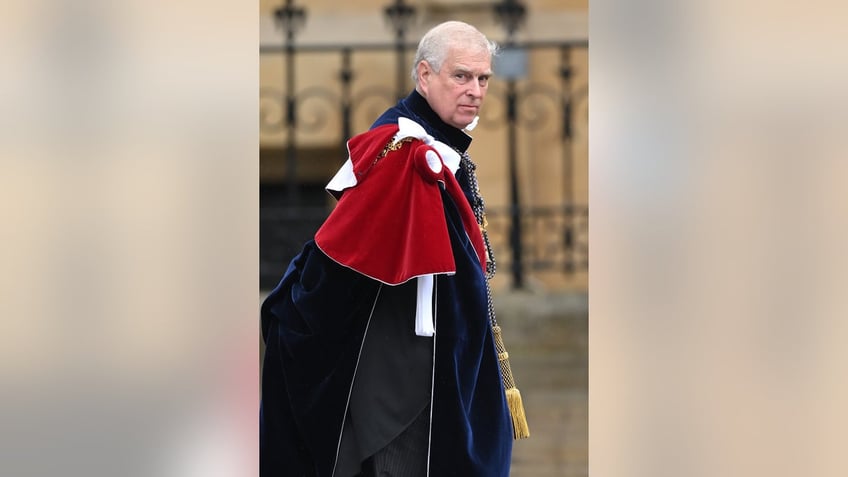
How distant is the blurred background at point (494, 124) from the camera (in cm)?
832

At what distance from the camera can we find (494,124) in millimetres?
8414

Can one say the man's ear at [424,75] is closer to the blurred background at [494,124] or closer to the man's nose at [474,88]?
the man's nose at [474,88]

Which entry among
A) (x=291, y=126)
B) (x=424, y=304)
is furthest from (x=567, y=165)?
(x=424, y=304)

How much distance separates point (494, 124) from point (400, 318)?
600cm

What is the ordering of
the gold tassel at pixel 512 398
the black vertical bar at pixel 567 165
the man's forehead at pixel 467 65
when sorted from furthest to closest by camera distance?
1. the black vertical bar at pixel 567 165
2. the gold tassel at pixel 512 398
3. the man's forehead at pixel 467 65

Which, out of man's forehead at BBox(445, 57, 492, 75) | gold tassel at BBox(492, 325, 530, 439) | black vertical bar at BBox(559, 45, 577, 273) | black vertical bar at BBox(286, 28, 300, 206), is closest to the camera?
man's forehead at BBox(445, 57, 492, 75)

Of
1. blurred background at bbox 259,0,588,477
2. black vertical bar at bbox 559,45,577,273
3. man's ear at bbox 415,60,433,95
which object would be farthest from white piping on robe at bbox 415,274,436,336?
black vertical bar at bbox 559,45,577,273

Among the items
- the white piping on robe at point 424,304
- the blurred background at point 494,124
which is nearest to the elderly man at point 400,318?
the white piping on robe at point 424,304

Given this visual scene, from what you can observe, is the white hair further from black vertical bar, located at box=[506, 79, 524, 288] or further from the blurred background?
black vertical bar, located at box=[506, 79, 524, 288]

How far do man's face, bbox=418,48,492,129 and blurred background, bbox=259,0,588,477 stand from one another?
5664 millimetres

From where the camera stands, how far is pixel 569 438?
6207 millimetres

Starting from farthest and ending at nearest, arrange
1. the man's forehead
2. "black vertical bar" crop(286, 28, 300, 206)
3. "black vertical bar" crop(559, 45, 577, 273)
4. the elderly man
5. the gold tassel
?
"black vertical bar" crop(559, 45, 577, 273), "black vertical bar" crop(286, 28, 300, 206), the gold tassel, the man's forehead, the elderly man

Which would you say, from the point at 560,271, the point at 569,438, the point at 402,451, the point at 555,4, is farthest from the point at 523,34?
the point at 402,451

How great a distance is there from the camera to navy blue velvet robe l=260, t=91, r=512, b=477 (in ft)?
8.11
